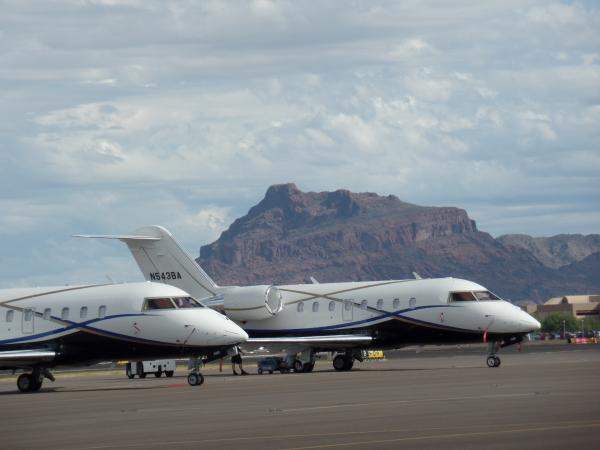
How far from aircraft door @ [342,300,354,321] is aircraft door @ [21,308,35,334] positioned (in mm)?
16311

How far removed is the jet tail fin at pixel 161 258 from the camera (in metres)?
61.9

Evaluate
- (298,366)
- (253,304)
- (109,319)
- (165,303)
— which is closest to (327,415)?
(165,303)

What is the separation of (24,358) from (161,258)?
18.4 metres

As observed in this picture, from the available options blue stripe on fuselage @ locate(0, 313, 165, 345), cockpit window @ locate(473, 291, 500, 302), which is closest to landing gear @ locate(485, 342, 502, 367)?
cockpit window @ locate(473, 291, 500, 302)

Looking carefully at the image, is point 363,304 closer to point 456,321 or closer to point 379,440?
point 456,321

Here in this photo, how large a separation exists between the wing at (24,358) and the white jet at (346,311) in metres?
10.5

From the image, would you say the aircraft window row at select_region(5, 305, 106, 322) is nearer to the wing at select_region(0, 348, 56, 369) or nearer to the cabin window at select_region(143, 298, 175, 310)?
the wing at select_region(0, 348, 56, 369)

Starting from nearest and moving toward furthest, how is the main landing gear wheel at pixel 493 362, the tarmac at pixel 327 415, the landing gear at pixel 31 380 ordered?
the tarmac at pixel 327 415
the landing gear at pixel 31 380
the main landing gear wheel at pixel 493 362

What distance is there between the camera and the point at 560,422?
78.0ft

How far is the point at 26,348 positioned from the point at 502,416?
998 inches

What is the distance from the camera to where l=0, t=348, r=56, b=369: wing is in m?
43.6

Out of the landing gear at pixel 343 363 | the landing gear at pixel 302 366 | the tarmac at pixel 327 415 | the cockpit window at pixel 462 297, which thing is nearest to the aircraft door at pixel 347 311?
the landing gear at pixel 343 363

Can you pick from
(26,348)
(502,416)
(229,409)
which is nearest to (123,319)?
(26,348)

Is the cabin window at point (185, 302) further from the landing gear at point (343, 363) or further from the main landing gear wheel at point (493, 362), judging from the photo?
the landing gear at point (343, 363)
